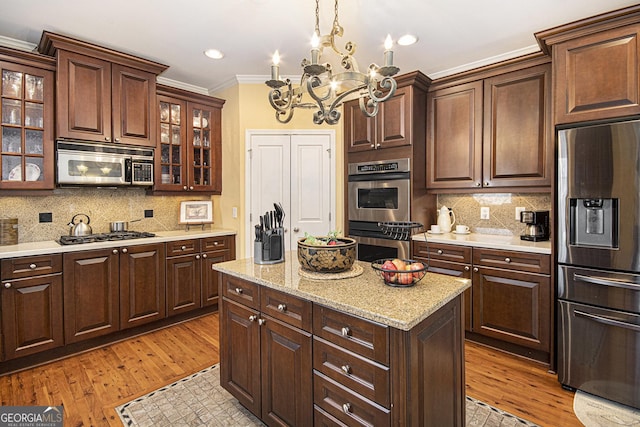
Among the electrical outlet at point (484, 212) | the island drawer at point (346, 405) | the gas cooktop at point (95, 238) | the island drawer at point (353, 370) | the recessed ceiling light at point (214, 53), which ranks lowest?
the island drawer at point (346, 405)

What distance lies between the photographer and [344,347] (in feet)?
4.48

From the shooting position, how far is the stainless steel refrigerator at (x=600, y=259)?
6.72 ft

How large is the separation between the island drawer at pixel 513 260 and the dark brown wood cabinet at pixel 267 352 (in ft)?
6.33

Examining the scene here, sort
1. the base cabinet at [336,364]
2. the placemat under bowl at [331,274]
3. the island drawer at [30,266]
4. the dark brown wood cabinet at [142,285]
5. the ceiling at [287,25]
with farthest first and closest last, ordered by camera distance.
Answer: the dark brown wood cabinet at [142,285], the island drawer at [30,266], the ceiling at [287,25], the placemat under bowl at [331,274], the base cabinet at [336,364]

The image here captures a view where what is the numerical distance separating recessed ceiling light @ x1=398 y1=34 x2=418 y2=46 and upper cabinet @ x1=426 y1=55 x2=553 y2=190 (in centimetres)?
65

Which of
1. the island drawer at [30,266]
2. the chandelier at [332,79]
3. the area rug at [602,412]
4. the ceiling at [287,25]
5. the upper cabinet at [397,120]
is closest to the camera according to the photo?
the chandelier at [332,79]

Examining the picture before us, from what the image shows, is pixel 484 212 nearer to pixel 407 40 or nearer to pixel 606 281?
pixel 606 281

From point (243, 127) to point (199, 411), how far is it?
2816 millimetres

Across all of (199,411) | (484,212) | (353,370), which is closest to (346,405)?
(353,370)

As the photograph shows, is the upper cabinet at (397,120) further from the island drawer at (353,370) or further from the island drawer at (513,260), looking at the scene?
the island drawer at (353,370)

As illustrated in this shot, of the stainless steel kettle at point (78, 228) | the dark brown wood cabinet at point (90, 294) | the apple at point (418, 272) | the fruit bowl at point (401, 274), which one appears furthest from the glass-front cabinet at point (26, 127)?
the apple at point (418, 272)

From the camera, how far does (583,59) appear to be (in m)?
2.23

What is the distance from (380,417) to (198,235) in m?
2.81

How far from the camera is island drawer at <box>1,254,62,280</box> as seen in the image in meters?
2.44
